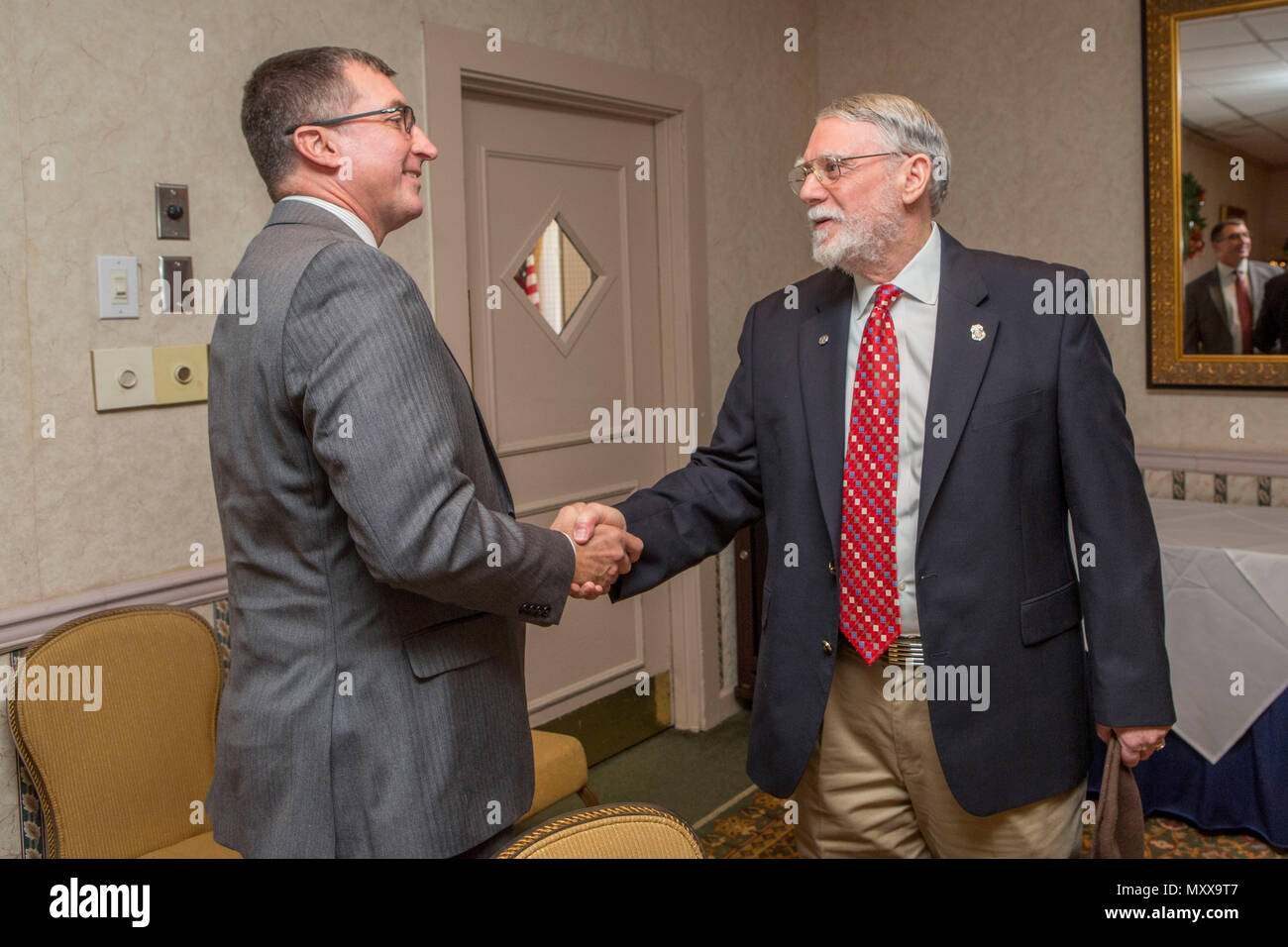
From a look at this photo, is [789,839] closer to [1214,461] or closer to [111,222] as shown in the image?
[1214,461]

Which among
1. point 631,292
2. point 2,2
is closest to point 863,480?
point 2,2

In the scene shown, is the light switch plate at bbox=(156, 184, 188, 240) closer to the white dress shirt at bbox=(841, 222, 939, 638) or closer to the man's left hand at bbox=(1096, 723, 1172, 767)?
the white dress shirt at bbox=(841, 222, 939, 638)

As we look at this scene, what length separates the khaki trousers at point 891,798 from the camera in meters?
1.71

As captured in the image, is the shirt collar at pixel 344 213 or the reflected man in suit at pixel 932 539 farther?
the reflected man in suit at pixel 932 539

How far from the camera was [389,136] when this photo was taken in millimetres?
1541

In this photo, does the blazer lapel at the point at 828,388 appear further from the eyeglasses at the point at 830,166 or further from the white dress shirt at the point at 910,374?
the eyeglasses at the point at 830,166

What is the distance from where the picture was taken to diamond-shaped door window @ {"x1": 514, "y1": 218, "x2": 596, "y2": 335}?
3.36 metres

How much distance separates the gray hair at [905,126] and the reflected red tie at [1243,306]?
2434 mm

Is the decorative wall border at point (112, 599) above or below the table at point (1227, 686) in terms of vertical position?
above

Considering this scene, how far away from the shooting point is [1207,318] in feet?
12.6

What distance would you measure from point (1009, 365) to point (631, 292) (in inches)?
86.7

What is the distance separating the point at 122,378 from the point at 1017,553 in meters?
1.74

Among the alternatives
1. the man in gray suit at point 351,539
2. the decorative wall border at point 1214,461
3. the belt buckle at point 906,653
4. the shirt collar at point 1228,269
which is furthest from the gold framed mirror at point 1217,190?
the man in gray suit at point 351,539

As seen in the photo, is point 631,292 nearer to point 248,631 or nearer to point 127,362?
point 127,362
